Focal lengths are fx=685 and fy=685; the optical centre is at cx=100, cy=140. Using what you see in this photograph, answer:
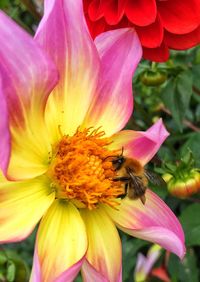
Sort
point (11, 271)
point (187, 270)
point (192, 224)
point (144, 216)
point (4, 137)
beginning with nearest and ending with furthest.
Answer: point (4, 137)
point (144, 216)
point (11, 271)
point (192, 224)
point (187, 270)

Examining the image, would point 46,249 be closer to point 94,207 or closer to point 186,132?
point 94,207

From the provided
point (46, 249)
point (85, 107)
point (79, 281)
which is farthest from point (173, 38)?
point (79, 281)

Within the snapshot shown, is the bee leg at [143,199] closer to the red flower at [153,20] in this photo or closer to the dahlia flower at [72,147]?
the dahlia flower at [72,147]

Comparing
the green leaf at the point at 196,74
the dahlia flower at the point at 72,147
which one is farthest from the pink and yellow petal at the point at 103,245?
the green leaf at the point at 196,74

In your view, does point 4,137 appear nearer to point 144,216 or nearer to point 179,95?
point 144,216

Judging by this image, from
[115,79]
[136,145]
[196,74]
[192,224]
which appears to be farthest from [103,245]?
[196,74]

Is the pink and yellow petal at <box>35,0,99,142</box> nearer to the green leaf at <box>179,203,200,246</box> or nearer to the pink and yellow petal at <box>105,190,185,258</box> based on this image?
the pink and yellow petal at <box>105,190,185,258</box>
